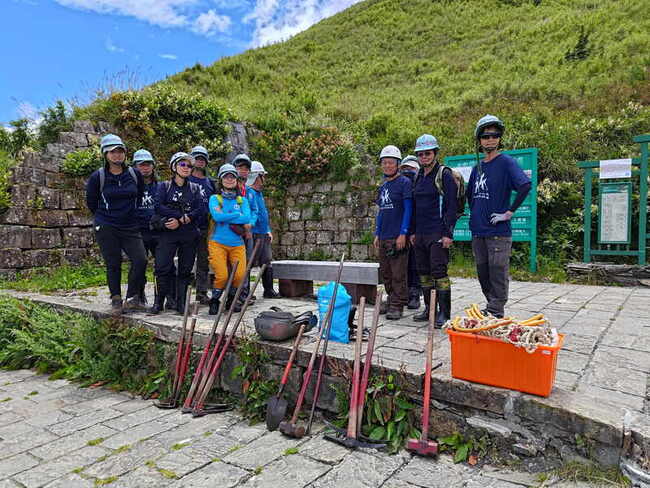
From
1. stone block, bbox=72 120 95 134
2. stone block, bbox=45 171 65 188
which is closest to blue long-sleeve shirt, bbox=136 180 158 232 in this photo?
stone block, bbox=45 171 65 188

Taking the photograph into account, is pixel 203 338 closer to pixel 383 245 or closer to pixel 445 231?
pixel 383 245

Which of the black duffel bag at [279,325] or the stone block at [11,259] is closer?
the black duffel bag at [279,325]

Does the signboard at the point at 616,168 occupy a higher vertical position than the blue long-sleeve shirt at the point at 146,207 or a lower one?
higher

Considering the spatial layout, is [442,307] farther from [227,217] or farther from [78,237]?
[78,237]

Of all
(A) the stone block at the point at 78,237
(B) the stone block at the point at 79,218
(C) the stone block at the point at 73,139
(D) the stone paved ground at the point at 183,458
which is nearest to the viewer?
(D) the stone paved ground at the point at 183,458

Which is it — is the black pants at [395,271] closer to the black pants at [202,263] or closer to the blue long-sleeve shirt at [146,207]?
the black pants at [202,263]

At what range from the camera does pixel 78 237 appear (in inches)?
344

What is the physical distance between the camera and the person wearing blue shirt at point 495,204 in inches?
151

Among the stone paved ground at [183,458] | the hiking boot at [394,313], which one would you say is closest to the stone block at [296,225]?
the hiking boot at [394,313]

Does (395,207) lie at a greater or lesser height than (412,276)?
greater

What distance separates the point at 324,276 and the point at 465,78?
15781mm

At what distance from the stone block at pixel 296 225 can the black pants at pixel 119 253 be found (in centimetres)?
614

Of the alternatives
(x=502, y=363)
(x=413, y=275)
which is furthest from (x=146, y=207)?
(x=502, y=363)

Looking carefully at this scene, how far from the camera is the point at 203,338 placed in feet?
13.6
